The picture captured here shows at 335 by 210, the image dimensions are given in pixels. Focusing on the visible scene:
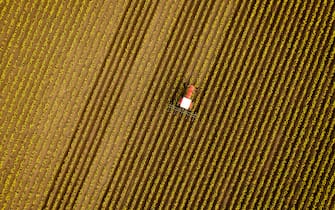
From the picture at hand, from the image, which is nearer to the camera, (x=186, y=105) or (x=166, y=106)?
(x=186, y=105)

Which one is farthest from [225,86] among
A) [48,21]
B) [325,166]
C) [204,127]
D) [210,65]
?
[48,21]

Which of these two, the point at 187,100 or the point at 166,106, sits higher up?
the point at 187,100

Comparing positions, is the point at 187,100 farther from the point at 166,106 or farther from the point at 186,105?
the point at 166,106

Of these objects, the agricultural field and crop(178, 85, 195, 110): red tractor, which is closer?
crop(178, 85, 195, 110): red tractor

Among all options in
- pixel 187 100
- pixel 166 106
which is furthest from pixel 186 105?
pixel 166 106

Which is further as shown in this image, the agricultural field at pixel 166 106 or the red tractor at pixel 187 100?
the agricultural field at pixel 166 106

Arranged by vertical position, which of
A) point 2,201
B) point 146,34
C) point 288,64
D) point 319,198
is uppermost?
point 288,64

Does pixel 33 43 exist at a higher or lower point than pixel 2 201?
higher

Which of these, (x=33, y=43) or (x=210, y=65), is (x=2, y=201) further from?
(x=210, y=65)
